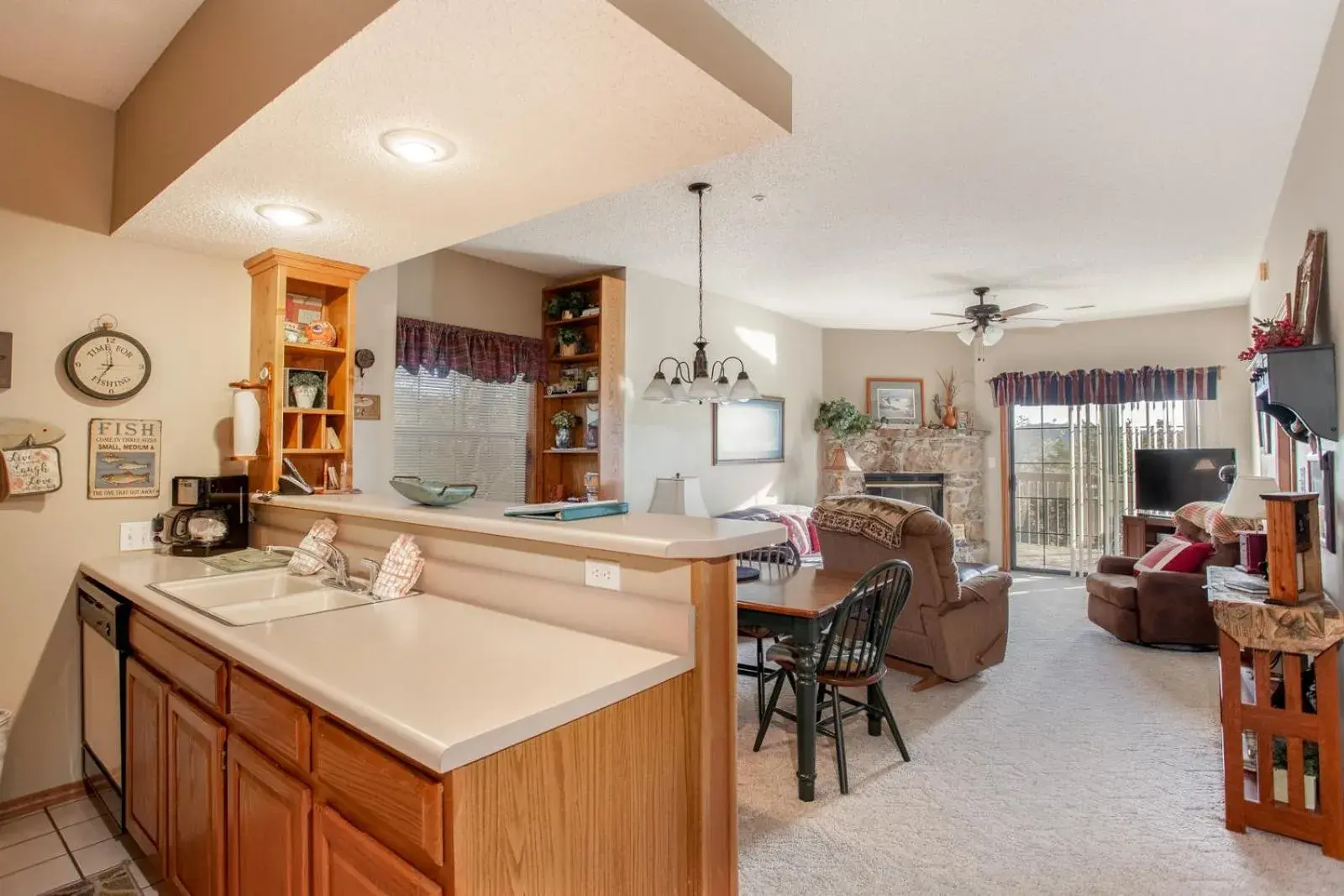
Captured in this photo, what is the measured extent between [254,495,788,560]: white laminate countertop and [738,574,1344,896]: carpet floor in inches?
47.7

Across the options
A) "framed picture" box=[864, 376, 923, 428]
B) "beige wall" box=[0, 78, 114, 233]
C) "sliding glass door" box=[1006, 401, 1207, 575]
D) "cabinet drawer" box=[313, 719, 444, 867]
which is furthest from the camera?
"framed picture" box=[864, 376, 923, 428]

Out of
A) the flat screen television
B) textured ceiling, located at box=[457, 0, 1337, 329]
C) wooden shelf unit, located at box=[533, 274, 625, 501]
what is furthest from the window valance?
the flat screen television

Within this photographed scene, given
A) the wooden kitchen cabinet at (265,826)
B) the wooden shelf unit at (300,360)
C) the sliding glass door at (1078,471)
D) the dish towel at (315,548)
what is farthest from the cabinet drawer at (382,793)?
the sliding glass door at (1078,471)

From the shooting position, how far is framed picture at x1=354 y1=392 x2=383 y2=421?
3855mm

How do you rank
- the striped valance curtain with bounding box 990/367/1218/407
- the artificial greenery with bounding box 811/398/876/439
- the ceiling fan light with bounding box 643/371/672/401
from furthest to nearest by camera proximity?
1. the artificial greenery with bounding box 811/398/876/439
2. the striped valance curtain with bounding box 990/367/1218/407
3. the ceiling fan light with bounding box 643/371/672/401

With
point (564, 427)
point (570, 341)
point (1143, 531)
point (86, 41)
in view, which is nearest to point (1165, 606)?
point (1143, 531)

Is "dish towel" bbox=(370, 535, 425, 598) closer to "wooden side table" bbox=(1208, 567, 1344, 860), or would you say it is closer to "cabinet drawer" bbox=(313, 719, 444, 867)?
"cabinet drawer" bbox=(313, 719, 444, 867)

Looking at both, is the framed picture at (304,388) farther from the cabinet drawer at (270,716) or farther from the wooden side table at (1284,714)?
the wooden side table at (1284,714)

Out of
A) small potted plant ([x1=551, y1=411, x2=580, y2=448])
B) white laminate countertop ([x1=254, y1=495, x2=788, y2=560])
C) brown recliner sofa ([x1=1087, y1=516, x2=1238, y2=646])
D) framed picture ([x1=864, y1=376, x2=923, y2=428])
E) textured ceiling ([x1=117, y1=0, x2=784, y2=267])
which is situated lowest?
brown recliner sofa ([x1=1087, y1=516, x2=1238, y2=646])

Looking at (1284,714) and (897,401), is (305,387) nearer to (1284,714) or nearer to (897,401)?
(1284,714)

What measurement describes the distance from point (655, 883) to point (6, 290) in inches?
117

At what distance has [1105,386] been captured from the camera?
6.96 meters

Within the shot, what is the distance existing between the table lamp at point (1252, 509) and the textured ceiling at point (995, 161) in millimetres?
1496

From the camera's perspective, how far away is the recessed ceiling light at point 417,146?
189 cm
